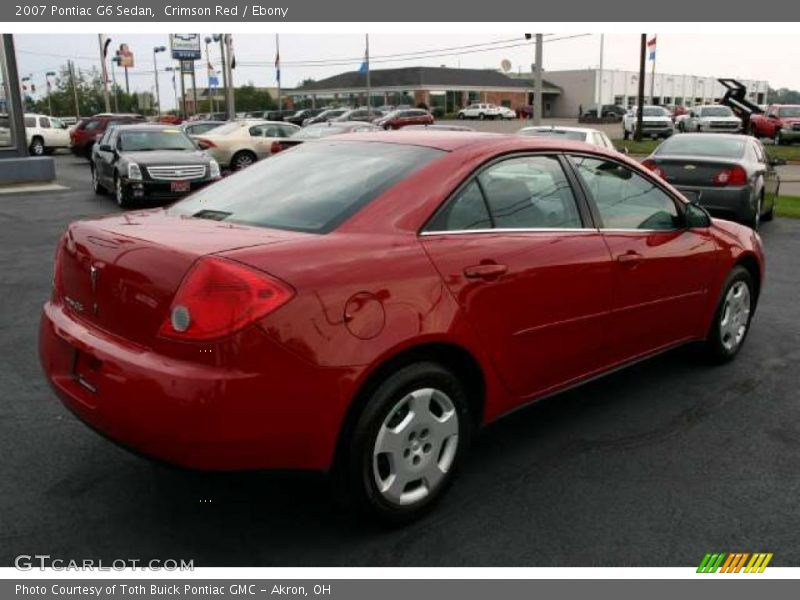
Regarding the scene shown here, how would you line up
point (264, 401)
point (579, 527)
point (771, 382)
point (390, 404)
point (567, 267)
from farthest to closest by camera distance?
point (771, 382), point (567, 267), point (579, 527), point (390, 404), point (264, 401)

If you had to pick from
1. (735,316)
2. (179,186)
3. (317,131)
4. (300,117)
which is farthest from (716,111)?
(735,316)

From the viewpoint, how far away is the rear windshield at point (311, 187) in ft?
10.5

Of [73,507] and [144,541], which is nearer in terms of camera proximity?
[144,541]

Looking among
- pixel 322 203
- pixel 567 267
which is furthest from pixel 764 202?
pixel 322 203

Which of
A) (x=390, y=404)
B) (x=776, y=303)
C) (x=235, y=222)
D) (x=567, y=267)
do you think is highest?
(x=235, y=222)

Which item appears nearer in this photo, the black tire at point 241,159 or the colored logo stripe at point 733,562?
the colored logo stripe at point 733,562

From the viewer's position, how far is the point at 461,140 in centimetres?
364

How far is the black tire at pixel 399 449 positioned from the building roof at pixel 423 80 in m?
87.1

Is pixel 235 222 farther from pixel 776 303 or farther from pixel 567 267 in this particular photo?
pixel 776 303

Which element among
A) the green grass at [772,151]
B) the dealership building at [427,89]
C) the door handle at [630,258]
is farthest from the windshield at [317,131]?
the dealership building at [427,89]

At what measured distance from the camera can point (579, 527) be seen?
10.3 feet

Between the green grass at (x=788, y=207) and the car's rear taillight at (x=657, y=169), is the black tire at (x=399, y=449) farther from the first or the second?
the green grass at (x=788, y=207)

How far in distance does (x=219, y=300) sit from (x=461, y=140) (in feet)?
5.19

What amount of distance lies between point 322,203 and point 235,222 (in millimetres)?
386
